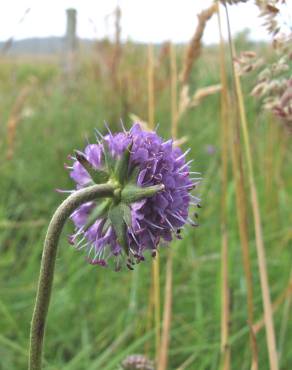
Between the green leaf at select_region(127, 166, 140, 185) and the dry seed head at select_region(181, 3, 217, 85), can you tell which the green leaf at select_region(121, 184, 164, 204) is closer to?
the green leaf at select_region(127, 166, 140, 185)

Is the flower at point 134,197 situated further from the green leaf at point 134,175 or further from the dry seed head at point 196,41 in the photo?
the dry seed head at point 196,41

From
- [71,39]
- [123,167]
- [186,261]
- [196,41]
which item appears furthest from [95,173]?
[71,39]

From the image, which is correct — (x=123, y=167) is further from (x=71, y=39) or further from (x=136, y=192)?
(x=71, y=39)

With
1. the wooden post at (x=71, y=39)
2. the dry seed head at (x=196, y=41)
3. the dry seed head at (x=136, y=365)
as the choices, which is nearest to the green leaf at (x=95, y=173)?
the dry seed head at (x=136, y=365)

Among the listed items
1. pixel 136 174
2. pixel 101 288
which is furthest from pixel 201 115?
pixel 136 174

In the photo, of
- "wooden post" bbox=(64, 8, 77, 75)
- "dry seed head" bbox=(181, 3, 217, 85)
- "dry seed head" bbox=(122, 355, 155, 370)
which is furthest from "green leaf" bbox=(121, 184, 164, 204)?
"wooden post" bbox=(64, 8, 77, 75)

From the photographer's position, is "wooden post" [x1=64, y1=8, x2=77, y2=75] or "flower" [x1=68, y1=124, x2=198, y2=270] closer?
"flower" [x1=68, y1=124, x2=198, y2=270]

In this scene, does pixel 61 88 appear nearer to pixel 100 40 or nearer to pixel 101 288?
pixel 100 40
